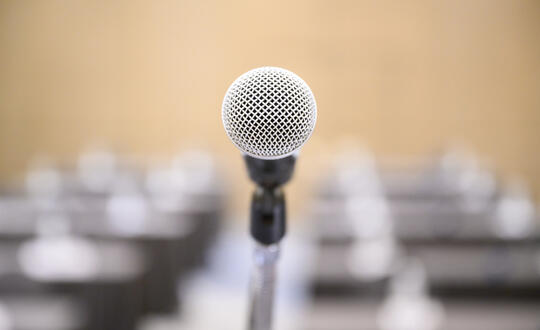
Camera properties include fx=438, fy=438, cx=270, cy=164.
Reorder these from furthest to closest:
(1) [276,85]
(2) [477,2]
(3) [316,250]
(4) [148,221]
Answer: (2) [477,2] → (4) [148,221] → (3) [316,250] → (1) [276,85]

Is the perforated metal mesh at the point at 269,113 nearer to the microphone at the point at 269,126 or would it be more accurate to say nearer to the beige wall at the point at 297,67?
the microphone at the point at 269,126

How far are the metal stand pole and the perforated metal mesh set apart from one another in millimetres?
124

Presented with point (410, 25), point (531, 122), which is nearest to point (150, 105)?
point (410, 25)

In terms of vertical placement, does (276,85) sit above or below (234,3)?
below

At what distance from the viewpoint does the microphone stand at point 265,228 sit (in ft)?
1.61

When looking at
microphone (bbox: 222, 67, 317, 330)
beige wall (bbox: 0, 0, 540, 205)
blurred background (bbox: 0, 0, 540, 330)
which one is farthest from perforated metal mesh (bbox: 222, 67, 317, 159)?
beige wall (bbox: 0, 0, 540, 205)

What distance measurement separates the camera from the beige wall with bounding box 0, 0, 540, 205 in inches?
233

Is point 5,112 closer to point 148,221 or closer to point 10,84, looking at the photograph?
point 10,84

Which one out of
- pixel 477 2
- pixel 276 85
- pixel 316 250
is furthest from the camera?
pixel 477 2

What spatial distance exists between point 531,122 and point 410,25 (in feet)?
7.20

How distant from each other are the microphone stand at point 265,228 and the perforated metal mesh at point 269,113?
0.03 metres

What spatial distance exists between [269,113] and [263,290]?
0.65ft

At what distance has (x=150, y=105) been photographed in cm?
611

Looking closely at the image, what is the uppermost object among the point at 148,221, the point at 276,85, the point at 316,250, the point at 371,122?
the point at 371,122
